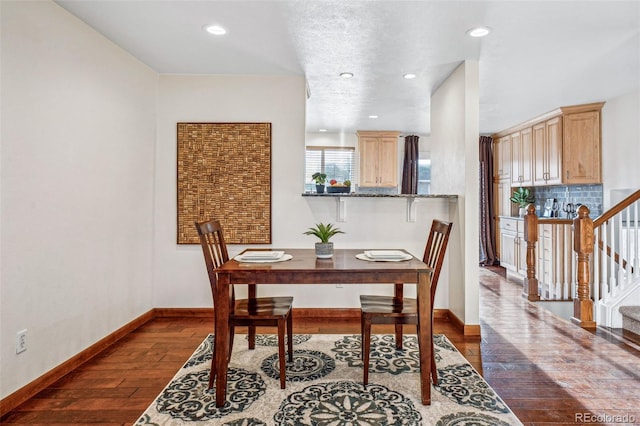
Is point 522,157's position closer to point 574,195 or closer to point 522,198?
point 522,198

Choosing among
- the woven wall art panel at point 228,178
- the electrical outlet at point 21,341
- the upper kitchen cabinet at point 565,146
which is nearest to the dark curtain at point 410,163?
the upper kitchen cabinet at point 565,146

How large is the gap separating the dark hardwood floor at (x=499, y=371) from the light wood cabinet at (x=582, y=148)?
7.45ft

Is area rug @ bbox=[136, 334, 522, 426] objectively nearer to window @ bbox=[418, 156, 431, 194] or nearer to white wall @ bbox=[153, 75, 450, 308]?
white wall @ bbox=[153, 75, 450, 308]

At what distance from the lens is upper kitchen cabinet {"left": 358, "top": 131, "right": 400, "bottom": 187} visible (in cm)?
694

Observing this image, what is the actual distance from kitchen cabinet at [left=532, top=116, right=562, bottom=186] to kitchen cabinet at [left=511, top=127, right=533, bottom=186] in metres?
0.13

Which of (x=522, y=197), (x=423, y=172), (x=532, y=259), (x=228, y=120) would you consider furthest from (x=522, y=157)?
(x=228, y=120)

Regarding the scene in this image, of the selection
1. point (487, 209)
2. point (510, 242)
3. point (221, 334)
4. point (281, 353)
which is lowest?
point (281, 353)

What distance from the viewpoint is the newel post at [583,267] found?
370cm

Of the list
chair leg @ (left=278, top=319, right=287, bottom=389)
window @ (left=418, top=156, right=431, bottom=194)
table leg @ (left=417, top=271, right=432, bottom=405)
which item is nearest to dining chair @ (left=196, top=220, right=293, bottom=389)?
chair leg @ (left=278, top=319, right=287, bottom=389)

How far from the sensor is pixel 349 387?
92.1 inches

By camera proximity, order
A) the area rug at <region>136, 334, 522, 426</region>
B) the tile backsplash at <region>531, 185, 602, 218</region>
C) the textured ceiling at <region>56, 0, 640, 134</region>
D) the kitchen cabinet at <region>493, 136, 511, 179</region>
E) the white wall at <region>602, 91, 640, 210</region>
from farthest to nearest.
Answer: the kitchen cabinet at <region>493, 136, 511, 179</region>
the tile backsplash at <region>531, 185, 602, 218</region>
the white wall at <region>602, 91, 640, 210</region>
the textured ceiling at <region>56, 0, 640, 134</region>
the area rug at <region>136, 334, 522, 426</region>

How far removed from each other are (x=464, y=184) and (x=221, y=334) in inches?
96.1

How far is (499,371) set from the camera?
2.61 m

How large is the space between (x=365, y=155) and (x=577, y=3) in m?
4.60
